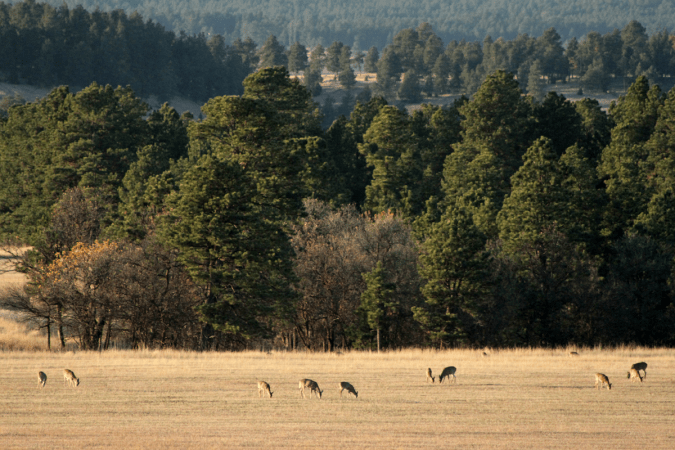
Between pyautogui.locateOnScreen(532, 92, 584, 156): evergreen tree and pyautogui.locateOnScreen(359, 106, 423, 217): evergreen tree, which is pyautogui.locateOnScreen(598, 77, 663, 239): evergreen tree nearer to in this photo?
pyautogui.locateOnScreen(532, 92, 584, 156): evergreen tree

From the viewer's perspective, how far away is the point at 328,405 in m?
25.8

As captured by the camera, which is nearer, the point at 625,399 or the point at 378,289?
the point at 625,399

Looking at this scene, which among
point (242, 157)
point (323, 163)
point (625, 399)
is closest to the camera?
point (625, 399)

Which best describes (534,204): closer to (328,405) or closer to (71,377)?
(328,405)

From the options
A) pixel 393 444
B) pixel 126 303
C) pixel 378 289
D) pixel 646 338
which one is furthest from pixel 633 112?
pixel 393 444

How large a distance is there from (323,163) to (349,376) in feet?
128

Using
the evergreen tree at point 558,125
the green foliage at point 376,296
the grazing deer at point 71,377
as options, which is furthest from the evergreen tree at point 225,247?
the evergreen tree at point 558,125

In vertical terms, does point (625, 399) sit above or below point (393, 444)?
below

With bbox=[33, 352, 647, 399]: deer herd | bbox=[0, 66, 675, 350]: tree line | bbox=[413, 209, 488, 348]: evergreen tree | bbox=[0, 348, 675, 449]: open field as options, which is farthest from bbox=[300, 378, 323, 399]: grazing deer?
bbox=[413, 209, 488, 348]: evergreen tree

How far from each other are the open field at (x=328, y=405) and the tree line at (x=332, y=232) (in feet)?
32.5

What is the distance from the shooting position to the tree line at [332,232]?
47219 millimetres

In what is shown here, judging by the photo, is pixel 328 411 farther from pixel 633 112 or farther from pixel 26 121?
pixel 26 121

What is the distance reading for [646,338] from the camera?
2400 inches

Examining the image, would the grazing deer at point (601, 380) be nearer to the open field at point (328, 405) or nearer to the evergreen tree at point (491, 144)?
the open field at point (328, 405)
